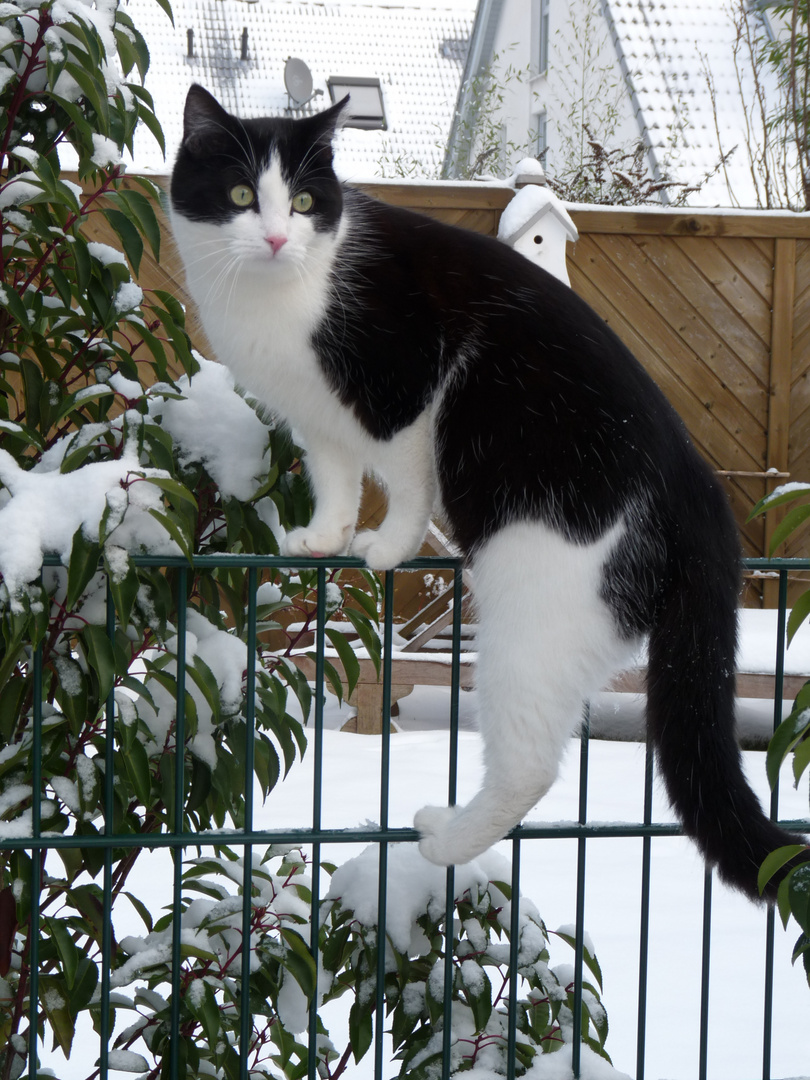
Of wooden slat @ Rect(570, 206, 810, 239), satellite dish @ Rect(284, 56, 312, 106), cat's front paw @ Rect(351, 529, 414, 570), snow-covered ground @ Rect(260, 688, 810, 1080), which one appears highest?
satellite dish @ Rect(284, 56, 312, 106)

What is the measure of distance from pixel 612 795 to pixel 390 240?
243cm

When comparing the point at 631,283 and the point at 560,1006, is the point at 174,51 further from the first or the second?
the point at 560,1006

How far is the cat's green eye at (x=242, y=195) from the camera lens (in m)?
1.56

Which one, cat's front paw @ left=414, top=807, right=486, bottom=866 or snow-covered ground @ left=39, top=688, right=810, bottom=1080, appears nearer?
cat's front paw @ left=414, top=807, right=486, bottom=866

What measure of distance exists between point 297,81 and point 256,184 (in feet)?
14.5

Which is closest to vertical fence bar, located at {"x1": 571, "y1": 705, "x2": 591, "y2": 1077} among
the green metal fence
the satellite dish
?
the green metal fence

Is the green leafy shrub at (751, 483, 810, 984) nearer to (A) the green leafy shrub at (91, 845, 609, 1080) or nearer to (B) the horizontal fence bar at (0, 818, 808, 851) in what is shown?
(B) the horizontal fence bar at (0, 818, 808, 851)

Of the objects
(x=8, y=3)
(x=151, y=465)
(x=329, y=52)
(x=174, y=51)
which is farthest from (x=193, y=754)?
(x=329, y=52)

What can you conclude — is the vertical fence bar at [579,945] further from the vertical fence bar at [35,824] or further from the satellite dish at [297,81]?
the satellite dish at [297,81]

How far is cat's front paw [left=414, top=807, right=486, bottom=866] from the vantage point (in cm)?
145

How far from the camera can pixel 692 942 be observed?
110 inches

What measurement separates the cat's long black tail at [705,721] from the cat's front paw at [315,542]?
457mm

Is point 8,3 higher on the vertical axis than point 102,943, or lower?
higher

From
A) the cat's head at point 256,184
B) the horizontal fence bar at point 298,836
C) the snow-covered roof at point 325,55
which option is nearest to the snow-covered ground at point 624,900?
the horizontal fence bar at point 298,836
